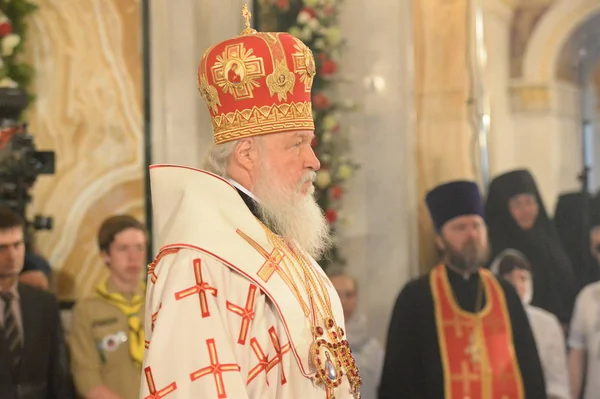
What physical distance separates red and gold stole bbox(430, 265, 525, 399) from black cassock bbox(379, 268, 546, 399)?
37 millimetres

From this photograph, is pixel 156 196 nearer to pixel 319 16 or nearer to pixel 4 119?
pixel 4 119

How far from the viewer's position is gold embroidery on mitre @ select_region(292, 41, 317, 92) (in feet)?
10.2

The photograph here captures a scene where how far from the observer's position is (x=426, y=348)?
5.62m

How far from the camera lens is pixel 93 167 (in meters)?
6.39

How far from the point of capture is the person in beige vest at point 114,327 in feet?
15.9

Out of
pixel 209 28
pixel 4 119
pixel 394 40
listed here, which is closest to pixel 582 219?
pixel 394 40

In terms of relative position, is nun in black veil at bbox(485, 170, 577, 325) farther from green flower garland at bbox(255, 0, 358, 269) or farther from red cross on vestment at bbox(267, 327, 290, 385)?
red cross on vestment at bbox(267, 327, 290, 385)

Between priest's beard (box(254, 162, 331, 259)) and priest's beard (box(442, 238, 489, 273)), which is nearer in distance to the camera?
priest's beard (box(254, 162, 331, 259))

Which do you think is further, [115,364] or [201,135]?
[201,135]

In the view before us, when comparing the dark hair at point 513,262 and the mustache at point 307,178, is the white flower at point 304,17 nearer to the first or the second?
the dark hair at point 513,262

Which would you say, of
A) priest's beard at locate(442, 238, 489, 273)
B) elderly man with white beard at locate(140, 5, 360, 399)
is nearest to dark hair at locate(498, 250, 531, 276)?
priest's beard at locate(442, 238, 489, 273)

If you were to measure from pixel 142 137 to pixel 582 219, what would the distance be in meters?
2.89

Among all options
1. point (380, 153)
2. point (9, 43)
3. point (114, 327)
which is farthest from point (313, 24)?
point (114, 327)

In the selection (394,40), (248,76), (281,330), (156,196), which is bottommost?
(281,330)
